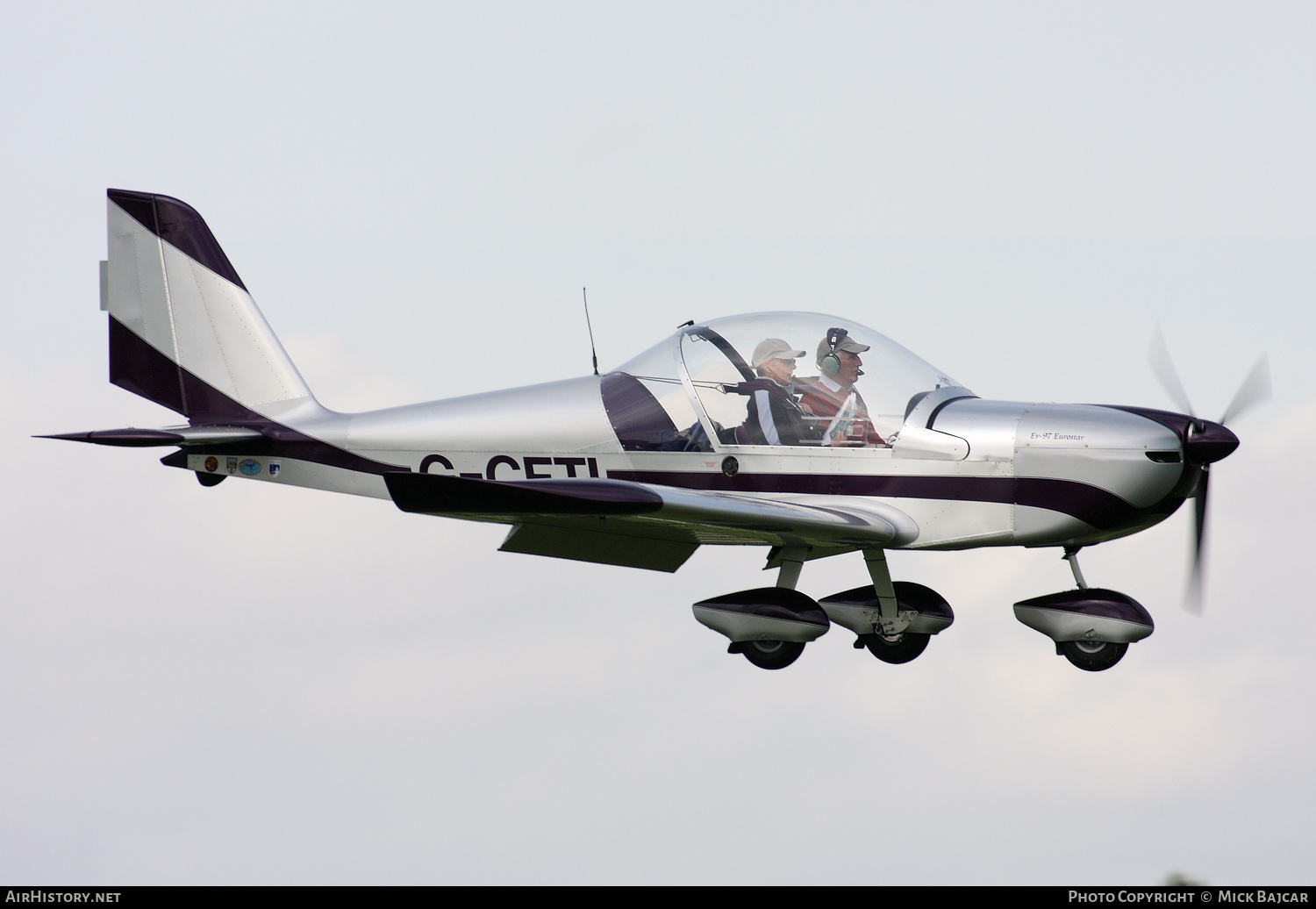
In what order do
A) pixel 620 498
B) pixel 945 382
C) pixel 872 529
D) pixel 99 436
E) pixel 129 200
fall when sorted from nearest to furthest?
pixel 620 498 < pixel 872 529 < pixel 945 382 < pixel 99 436 < pixel 129 200

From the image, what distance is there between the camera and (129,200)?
50.1 feet

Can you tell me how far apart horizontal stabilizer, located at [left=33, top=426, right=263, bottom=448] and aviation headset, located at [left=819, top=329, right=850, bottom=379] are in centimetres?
515

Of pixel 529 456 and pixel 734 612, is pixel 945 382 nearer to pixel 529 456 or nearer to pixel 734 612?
pixel 734 612

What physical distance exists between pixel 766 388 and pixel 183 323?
5.72m

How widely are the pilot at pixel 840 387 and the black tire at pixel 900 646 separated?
186 cm

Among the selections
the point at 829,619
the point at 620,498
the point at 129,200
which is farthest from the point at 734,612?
the point at 129,200

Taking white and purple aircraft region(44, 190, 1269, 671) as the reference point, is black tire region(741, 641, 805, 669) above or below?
below

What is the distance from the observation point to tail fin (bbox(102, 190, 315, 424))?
14.9 m

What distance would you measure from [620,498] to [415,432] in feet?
11.4

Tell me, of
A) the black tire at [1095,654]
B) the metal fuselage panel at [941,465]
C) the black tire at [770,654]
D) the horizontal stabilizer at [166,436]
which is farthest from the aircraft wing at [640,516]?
the horizontal stabilizer at [166,436]

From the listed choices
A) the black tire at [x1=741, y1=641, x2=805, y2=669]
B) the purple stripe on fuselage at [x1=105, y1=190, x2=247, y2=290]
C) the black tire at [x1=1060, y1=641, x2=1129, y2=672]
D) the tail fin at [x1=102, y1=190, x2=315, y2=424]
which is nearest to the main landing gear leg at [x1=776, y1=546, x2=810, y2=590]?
the black tire at [x1=741, y1=641, x2=805, y2=669]

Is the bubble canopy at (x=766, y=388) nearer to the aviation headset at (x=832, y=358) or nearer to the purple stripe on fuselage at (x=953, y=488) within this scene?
the aviation headset at (x=832, y=358)

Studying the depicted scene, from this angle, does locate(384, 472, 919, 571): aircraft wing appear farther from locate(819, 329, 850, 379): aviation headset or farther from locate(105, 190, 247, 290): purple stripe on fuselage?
locate(105, 190, 247, 290): purple stripe on fuselage

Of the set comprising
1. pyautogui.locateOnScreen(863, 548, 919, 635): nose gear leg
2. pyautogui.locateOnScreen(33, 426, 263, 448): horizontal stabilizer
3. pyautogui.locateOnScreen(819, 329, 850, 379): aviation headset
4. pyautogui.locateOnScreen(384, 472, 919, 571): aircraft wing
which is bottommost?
pyautogui.locateOnScreen(863, 548, 919, 635): nose gear leg
